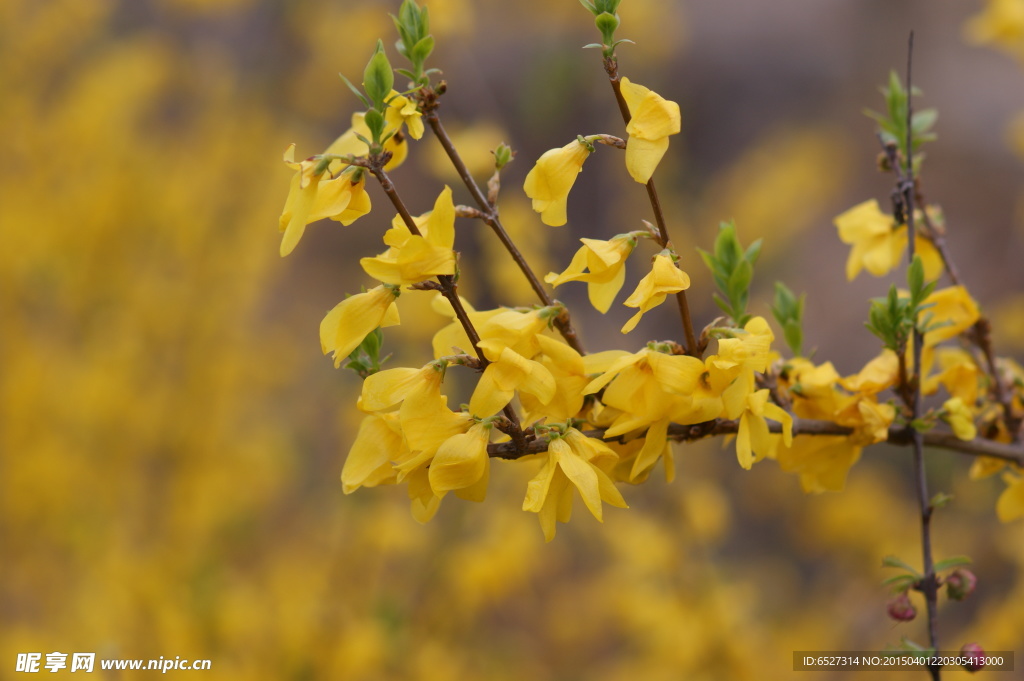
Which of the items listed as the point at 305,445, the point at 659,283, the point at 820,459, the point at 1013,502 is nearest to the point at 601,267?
the point at 659,283

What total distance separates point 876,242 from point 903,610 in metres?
0.47

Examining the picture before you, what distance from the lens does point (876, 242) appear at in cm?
101

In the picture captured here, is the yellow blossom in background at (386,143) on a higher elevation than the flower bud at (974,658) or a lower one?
higher

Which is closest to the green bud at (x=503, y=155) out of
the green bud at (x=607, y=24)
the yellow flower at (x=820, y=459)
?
the green bud at (x=607, y=24)

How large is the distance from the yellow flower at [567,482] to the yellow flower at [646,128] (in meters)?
0.24

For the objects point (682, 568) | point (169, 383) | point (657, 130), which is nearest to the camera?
point (657, 130)

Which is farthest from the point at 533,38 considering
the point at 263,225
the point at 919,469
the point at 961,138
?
the point at 919,469

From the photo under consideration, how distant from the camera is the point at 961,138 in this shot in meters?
5.95

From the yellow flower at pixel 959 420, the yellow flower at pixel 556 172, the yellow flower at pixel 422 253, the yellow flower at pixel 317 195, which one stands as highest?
the yellow flower at pixel 556 172

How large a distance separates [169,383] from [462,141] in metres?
1.88

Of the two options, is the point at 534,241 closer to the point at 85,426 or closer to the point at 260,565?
the point at 85,426

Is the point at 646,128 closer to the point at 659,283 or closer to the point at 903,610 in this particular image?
the point at 659,283

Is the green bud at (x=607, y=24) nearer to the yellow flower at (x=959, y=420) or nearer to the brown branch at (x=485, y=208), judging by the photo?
the brown branch at (x=485, y=208)

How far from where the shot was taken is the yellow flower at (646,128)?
0.66 meters
